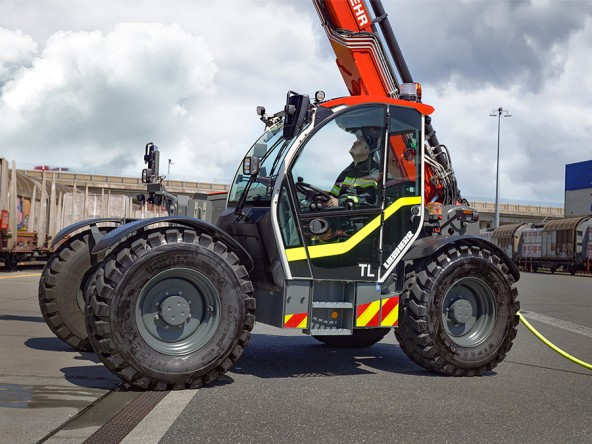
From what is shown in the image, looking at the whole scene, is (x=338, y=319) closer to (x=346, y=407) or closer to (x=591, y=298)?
(x=346, y=407)

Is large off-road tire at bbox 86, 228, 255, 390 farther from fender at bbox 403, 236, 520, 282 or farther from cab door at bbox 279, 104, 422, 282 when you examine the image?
fender at bbox 403, 236, 520, 282

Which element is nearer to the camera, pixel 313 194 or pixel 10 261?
pixel 313 194

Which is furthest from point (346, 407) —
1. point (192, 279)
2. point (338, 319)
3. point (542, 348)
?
point (542, 348)

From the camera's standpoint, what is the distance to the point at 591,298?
17688 millimetres

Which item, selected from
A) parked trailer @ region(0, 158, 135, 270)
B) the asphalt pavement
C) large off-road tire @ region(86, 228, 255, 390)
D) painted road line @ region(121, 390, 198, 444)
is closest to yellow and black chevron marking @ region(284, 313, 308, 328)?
large off-road tire @ region(86, 228, 255, 390)

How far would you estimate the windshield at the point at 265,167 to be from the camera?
595 cm

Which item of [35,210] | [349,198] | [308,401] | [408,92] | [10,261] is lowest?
[308,401]

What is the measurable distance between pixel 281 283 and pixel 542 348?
4450 millimetres

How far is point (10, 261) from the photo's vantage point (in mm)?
21125

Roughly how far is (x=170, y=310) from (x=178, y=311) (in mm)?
64

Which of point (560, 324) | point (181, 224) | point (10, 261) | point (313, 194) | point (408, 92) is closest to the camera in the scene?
point (181, 224)

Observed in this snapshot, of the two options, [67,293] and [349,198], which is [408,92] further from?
[67,293]

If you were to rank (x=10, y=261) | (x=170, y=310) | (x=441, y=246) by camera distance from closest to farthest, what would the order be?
(x=170, y=310), (x=441, y=246), (x=10, y=261)

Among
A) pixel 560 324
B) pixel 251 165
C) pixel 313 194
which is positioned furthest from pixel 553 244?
pixel 251 165
